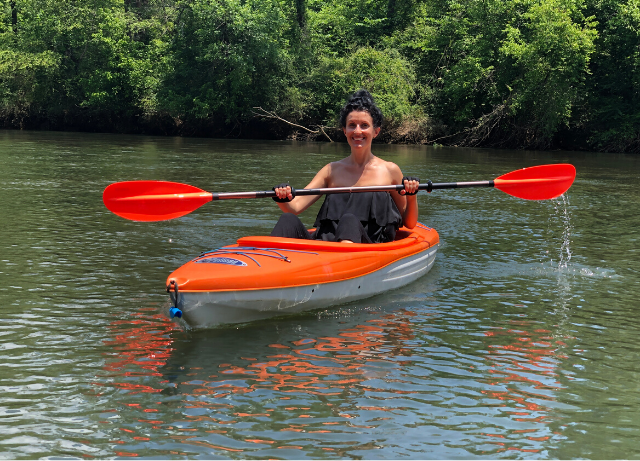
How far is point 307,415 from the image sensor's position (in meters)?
3.68

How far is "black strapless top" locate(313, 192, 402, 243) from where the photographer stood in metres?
6.16

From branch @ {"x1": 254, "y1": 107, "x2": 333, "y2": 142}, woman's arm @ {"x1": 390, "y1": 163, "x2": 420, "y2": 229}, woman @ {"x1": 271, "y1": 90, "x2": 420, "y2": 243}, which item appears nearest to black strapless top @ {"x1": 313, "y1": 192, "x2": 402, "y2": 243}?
woman @ {"x1": 271, "y1": 90, "x2": 420, "y2": 243}

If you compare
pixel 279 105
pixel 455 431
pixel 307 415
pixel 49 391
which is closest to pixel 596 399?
pixel 455 431

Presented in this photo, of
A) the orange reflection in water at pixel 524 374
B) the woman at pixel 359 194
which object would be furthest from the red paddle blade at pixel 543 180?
the orange reflection in water at pixel 524 374

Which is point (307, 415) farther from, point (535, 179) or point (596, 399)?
point (535, 179)

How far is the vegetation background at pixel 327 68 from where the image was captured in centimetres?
2834

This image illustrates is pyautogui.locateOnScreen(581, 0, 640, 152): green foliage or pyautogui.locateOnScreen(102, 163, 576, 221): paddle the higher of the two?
pyautogui.locateOnScreen(581, 0, 640, 152): green foliage

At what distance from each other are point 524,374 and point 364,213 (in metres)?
2.24

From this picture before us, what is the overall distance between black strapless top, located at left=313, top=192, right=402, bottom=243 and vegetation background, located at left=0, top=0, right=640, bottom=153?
23046 mm

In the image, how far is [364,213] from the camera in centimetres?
623

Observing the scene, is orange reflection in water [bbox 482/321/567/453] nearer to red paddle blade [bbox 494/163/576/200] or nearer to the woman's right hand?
the woman's right hand

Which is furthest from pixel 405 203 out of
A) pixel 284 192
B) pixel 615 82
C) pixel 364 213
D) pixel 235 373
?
pixel 615 82

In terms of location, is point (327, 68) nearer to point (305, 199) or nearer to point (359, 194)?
point (305, 199)

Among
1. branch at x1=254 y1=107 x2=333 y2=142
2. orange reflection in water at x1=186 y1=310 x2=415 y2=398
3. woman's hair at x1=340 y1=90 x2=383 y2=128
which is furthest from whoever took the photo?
branch at x1=254 y1=107 x2=333 y2=142
